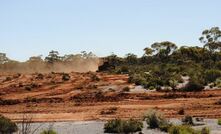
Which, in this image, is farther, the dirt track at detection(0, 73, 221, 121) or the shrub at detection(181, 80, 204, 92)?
the shrub at detection(181, 80, 204, 92)

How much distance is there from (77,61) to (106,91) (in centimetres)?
8158

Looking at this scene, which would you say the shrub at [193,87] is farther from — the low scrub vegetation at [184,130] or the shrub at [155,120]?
the low scrub vegetation at [184,130]

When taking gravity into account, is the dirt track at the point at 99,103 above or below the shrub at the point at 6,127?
above

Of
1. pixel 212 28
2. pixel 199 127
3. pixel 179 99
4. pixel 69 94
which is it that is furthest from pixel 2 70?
pixel 199 127

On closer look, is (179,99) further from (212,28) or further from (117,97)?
(212,28)

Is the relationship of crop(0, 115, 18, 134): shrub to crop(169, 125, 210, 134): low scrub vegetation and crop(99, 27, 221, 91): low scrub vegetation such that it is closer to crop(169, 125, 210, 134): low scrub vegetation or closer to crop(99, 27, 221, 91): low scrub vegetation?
crop(169, 125, 210, 134): low scrub vegetation

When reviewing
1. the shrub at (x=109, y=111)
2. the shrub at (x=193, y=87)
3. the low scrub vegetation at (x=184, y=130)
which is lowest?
the low scrub vegetation at (x=184, y=130)

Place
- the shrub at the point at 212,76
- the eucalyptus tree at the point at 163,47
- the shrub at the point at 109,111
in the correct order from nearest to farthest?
the shrub at the point at 109,111, the shrub at the point at 212,76, the eucalyptus tree at the point at 163,47

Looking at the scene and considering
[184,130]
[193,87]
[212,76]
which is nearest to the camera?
[184,130]

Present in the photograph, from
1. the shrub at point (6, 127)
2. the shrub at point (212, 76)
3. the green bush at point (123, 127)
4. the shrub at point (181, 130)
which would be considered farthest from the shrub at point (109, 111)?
the shrub at point (212, 76)

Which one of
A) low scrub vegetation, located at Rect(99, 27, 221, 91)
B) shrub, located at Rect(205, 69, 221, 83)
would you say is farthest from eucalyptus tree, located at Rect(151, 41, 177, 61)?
shrub, located at Rect(205, 69, 221, 83)

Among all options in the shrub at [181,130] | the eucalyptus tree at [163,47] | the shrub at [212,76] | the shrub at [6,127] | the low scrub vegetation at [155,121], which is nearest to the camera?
the shrub at [181,130]

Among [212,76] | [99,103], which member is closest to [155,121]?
[99,103]

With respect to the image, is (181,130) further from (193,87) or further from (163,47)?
(163,47)
